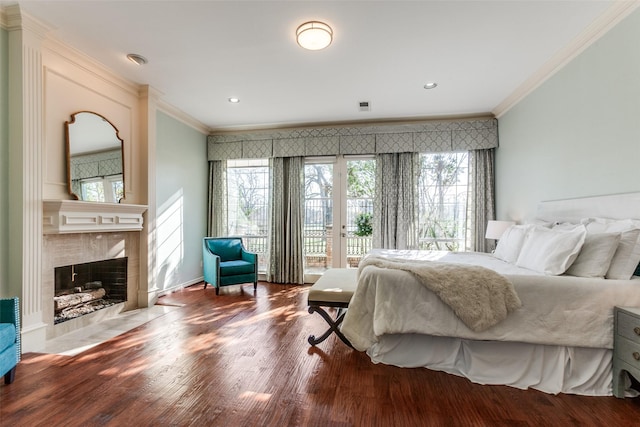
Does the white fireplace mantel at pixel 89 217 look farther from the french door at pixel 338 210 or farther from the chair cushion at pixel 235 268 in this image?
the french door at pixel 338 210

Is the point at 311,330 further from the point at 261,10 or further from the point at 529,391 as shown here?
the point at 261,10

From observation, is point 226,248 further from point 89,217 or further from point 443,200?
point 443,200

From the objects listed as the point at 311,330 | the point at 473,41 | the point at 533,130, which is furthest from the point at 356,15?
the point at 311,330

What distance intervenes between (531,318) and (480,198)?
2788 mm

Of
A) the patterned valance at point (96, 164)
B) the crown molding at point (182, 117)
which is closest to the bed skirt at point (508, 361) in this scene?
the patterned valance at point (96, 164)

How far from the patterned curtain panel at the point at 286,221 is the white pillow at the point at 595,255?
3557mm

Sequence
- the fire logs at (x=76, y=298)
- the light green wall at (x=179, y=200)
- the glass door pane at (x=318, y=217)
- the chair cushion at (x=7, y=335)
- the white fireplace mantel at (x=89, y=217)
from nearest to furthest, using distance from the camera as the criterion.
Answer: the chair cushion at (x=7, y=335)
the white fireplace mantel at (x=89, y=217)
the fire logs at (x=76, y=298)
the light green wall at (x=179, y=200)
the glass door pane at (x=318, y=217)

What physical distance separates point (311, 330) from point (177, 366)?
1.22m

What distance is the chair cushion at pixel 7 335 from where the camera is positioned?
1777 millimetres

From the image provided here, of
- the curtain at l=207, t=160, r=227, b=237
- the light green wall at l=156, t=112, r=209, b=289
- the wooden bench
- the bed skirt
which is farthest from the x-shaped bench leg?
the curtain at l=207, t=160, r=227, b=237

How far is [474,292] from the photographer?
1.92 m

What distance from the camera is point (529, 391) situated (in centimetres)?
186

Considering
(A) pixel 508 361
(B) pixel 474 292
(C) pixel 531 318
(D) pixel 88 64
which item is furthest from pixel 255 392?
(D) pixel 88 64

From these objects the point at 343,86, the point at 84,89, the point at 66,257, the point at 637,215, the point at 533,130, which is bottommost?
the point at 66,257
